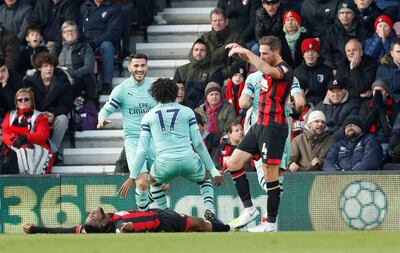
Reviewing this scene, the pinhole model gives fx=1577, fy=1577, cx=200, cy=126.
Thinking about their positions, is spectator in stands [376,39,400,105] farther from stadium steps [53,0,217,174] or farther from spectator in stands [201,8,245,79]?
stadium steps [53,0,217,174]

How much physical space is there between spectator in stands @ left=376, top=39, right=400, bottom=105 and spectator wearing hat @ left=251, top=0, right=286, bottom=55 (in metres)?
1.79

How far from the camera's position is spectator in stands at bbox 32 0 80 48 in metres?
25.4

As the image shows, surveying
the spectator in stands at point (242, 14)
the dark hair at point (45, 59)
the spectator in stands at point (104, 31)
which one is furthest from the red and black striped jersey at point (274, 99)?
the spectator in stands at point (104, 31)

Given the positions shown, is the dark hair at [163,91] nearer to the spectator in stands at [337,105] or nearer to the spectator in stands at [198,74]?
the spectator in stands at [337,105]

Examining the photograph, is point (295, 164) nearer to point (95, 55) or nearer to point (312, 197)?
point (312, 197)

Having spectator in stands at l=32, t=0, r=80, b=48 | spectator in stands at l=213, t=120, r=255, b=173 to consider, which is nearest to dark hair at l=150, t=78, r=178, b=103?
spectator in stands at l=213, t=120, r=255, b=173

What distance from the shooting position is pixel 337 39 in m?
23.4

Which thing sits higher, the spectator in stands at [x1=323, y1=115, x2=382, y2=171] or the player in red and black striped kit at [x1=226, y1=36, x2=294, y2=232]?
the player in red and black striped kit at [x1=226, y1=36, x2=294, y2=232]

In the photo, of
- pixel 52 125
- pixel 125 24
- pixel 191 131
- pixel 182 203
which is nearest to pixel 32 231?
pixel 191 131

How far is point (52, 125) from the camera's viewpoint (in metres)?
23.8

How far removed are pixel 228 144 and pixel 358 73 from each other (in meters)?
2.17

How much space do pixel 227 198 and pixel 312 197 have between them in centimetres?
121

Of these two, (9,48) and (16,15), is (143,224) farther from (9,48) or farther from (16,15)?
(16,15)

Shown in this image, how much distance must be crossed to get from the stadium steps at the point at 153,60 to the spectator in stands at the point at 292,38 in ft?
7.68
